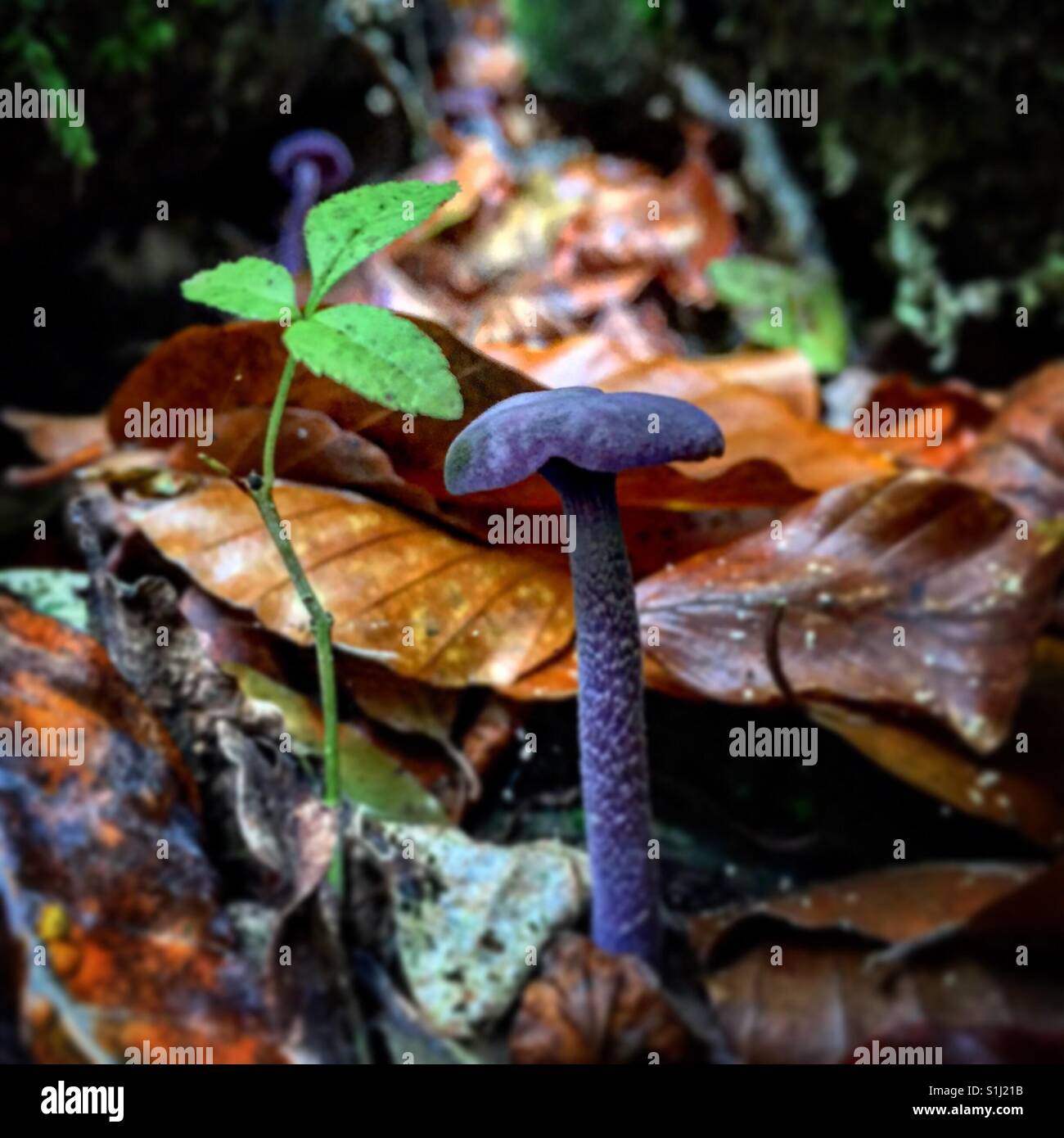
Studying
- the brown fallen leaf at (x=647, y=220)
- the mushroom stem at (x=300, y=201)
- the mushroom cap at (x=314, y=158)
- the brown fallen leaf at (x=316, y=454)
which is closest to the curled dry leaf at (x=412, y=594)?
the brown fallen leaf at (x=316, y=454)

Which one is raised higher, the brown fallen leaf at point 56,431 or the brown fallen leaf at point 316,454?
the brown fallen leaf at point 56,431

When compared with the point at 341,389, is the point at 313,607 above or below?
below

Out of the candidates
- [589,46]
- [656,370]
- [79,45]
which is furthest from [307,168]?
[589,46]

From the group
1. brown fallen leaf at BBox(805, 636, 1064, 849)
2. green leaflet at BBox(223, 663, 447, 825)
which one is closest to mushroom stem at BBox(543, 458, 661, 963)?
green leaflet at BBox(223, 663, 447, 825)

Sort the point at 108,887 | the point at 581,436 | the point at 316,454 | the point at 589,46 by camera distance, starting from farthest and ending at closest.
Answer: the point at 589,46
the point at 316,454
the point at 108,887
the point at 581,436

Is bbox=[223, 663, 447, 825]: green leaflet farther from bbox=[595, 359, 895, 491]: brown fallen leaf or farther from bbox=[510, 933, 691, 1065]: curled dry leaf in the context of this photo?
bbox=[595, 359, 895, 491]: brown fallen leaf

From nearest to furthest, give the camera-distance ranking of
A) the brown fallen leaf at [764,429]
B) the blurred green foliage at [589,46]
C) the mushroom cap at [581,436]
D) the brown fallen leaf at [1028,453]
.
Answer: the mushroom cap at [581,436], the brown fallen leaf at [764,429], the brown fallen leaf at [1028,453], the blurred green foliage at [589,46]

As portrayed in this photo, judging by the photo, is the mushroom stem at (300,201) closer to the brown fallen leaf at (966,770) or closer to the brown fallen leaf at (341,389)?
the brown fallen leaf at (341,389)

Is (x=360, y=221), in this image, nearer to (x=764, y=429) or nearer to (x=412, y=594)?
(x=412, y=594)
